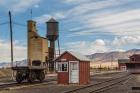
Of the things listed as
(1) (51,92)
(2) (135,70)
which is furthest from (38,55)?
(1) (51,92)

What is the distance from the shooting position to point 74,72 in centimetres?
4003

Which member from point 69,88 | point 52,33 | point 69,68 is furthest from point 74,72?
point 52,33

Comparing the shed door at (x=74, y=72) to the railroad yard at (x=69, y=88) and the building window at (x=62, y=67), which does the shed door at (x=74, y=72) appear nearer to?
the building window at (x=62, y=67)

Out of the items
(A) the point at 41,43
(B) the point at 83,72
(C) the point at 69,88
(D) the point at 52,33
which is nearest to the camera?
(C) the point at 69,88

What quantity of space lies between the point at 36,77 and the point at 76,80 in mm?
6870

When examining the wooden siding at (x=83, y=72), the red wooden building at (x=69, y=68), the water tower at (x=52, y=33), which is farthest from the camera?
the water tower at (x=52, y=33)

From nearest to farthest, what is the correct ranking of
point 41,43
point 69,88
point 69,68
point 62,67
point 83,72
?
point 69,88, point 69,68, point 62,67, point 83,72, point 41,43

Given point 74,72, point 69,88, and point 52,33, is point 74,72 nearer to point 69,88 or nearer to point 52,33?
point 69,88

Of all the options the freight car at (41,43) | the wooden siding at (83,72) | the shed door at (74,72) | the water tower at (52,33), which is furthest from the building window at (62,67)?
the water tower at (52,33)

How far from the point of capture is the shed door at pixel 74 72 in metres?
40.0

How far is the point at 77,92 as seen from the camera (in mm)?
28141

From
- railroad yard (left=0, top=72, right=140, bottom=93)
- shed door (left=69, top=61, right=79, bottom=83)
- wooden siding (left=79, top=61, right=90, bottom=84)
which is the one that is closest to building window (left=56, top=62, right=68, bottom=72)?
shed door (left=69, top=61, right=79, bottom=83)

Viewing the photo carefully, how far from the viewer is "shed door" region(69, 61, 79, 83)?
39969 mm

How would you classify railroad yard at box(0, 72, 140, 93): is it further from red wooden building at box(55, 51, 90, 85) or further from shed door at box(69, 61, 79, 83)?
shed door at box(69, 61, 79, 83)
